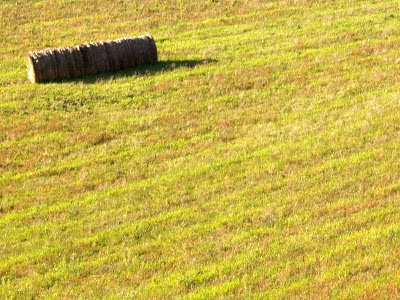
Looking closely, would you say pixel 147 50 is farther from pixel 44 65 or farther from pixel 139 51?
pixel 44 65

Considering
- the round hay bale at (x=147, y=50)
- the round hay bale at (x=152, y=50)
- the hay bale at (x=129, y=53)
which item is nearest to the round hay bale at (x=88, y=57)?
the hay bale at (x=129, y=53)

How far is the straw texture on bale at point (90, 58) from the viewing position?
28703mm

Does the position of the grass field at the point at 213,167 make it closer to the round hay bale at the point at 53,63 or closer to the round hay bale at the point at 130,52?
the round hay bale at the point at 53,63

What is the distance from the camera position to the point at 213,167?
21.3 metres

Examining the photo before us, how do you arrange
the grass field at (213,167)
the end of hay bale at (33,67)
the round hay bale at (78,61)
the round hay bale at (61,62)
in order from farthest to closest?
the round hay bale at (78,61), the round hay bale at (61,62), the end of hay bale at (33,67), the grass field at (213,167)

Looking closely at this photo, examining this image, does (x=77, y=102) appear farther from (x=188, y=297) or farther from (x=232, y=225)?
(x=188, y=297)

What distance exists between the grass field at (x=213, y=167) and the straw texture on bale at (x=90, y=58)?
497 mm

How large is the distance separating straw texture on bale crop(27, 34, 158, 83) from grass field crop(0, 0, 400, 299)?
0.50m

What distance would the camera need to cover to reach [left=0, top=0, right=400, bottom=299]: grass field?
52.8 ft

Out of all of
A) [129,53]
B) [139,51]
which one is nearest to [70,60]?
[129,53]

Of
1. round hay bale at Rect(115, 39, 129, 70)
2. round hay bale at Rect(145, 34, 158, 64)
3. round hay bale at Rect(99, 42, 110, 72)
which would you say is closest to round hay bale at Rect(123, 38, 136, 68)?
round hay bale at Rect(115, 39, 129, 70)

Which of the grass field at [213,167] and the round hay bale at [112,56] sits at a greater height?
the round hay bale at [112,56]

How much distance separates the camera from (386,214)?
1794 cm

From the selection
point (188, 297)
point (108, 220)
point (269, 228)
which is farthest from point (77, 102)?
point (188, 297)
